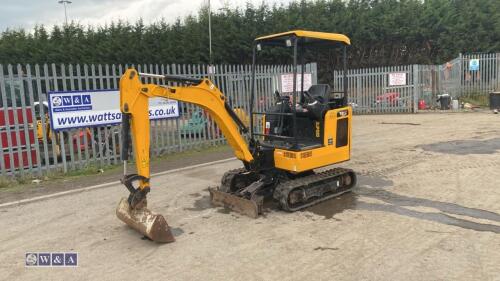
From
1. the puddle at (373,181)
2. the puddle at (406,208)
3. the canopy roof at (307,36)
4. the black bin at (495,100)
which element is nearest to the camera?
the puddle at (406,208)

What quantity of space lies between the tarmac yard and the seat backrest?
64.3 inches

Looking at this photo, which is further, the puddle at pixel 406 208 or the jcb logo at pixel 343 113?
the jcb logo at pixel 343 113

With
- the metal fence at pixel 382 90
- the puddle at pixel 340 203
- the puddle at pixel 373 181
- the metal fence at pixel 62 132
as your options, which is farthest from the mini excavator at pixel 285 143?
the metal fence at pixel 382 90

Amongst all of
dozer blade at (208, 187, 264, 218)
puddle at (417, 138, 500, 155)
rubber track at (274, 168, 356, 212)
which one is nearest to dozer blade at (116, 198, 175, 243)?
dozer blade at (208, 187, 264, 218)

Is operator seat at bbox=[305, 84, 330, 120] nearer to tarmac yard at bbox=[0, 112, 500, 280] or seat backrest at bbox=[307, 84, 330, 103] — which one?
seat backrest at bbox=[307, 84, 330, 103]

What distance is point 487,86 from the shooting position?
2289cm

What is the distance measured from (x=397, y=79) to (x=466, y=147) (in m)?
11.5

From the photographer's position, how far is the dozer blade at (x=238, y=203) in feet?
19.8

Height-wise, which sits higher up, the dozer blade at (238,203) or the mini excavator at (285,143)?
the mini excavator at (285,143)

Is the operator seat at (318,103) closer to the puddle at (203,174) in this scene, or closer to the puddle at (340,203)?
the puddle at (340,203)

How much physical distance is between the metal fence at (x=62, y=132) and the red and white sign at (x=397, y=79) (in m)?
12.1

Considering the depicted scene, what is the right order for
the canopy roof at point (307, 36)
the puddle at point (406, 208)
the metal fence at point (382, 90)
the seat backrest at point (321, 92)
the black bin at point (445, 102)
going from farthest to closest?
the metal fence at point (382, 90)
the black bin at point (445, 102)
the seat backrest at point (321, 92)
the canopy roof at point (307, 36)
the puddle at point (406, 208)
